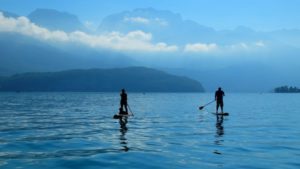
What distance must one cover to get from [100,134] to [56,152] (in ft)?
25.8

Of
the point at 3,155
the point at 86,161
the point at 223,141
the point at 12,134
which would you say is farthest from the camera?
the point at 12,134

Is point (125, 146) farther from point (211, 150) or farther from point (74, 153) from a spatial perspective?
point (211, 150)

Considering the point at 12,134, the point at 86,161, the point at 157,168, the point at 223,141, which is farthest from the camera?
the point at 12,134

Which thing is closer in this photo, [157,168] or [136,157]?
[157,168]

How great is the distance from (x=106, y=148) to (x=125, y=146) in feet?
3.95

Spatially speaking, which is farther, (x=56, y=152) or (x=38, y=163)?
(x=56, y=152)

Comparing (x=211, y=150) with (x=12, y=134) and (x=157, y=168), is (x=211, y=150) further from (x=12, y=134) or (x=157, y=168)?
(x=12, y=134)

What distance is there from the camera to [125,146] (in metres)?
21.7

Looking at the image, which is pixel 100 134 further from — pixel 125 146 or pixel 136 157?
pixel 136 157

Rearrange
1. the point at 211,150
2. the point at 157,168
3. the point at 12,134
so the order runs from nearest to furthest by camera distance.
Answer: the point at 157,168, the point at 211,150, the point at 12,134

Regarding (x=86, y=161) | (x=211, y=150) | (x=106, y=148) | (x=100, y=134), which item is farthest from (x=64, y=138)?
(x=211, y=150)

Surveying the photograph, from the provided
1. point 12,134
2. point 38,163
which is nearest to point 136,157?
point 38,163

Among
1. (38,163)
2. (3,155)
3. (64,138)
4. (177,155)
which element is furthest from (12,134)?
(177,155)

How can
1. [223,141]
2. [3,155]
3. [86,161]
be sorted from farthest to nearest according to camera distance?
1. [223,141]
2. [3,155]
3. [86,161]
